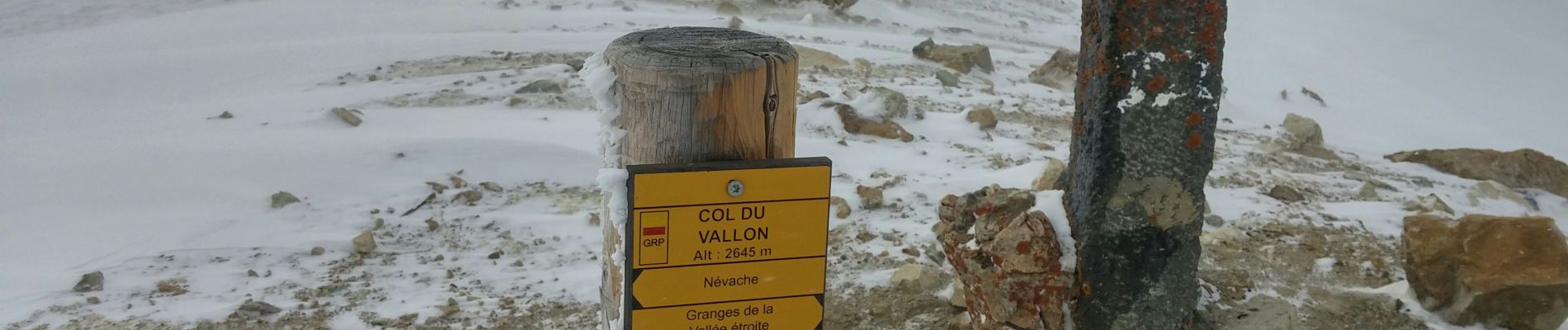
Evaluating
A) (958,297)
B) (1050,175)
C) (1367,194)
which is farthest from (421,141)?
(1367,194)

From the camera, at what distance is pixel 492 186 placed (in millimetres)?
5281

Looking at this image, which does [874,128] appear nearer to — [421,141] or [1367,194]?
[421,141]

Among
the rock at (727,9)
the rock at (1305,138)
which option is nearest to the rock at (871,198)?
the rock at (1305,138)

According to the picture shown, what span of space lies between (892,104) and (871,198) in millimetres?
1488

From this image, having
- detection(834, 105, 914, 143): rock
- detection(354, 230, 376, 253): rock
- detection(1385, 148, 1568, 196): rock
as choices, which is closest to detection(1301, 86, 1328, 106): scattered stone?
detection(1385, 148, 1568, 196): rock

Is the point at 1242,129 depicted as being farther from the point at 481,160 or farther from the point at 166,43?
the point at 166,43

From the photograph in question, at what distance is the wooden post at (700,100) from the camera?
1767mm

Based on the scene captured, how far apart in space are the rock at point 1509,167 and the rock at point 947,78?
117 inches

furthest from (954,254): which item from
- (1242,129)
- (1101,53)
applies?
(1242,129)

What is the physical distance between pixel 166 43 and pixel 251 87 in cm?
121

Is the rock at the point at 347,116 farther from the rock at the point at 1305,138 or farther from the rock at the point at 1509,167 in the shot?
the rock at the point at 1509,167

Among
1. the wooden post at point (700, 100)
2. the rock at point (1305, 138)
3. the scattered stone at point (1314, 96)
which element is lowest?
the scattered stone at point (1314, 96)

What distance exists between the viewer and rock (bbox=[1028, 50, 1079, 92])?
8438 mm

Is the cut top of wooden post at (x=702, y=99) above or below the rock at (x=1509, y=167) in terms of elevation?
above
